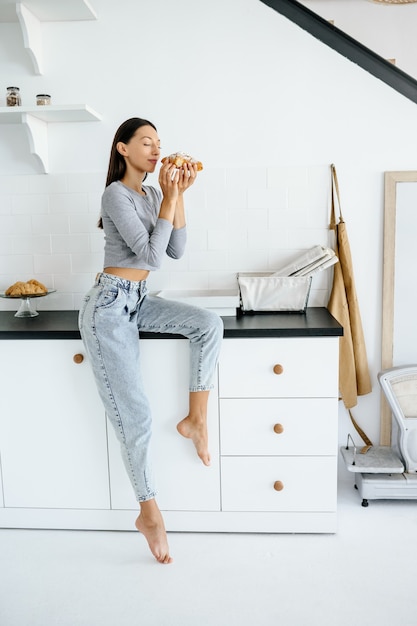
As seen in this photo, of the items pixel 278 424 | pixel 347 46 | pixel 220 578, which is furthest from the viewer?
pixel 347 46

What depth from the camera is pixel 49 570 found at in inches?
83.4

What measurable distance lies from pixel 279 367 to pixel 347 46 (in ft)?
4.35

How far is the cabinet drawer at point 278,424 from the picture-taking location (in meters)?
2.25

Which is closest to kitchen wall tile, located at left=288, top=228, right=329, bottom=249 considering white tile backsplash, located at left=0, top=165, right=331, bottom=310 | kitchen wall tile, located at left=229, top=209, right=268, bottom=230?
white tile backsplash, located at left=0, top=165, right=331, bottom=310

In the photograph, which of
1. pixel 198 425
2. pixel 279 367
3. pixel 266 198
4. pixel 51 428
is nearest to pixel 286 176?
pixel 266 198

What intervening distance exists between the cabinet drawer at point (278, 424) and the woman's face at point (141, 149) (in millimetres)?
898

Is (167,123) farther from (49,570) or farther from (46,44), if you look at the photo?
(49,570)

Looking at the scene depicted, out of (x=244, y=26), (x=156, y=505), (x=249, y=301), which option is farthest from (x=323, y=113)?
(x=156, y=505)

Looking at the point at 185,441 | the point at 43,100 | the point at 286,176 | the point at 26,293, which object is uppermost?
the point at 43,100

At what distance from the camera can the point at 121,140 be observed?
2.17 m

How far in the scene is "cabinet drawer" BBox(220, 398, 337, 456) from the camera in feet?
7.39

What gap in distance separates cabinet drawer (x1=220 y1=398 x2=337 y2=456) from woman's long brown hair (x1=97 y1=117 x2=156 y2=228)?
34.1 inches

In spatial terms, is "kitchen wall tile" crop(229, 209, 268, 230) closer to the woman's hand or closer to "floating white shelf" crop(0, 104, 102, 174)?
the woman's hand

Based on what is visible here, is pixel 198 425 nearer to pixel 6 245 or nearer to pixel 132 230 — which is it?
pixel 132 230
